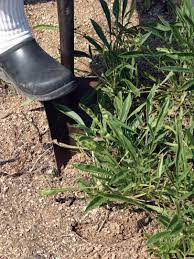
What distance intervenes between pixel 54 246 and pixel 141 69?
30.2 inches

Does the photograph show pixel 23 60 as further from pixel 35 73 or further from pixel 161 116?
pixel 161 116

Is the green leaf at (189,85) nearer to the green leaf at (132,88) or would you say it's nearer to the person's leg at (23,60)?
the green leaf at (132,88)

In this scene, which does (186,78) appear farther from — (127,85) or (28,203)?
(28,203)

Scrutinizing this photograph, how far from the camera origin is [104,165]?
6.44 ft

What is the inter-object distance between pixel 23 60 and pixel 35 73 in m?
0.06

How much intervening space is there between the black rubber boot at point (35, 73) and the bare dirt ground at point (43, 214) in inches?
7.6

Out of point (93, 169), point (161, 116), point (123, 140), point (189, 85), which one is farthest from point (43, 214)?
point (189, 85)

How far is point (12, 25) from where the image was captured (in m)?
2.09

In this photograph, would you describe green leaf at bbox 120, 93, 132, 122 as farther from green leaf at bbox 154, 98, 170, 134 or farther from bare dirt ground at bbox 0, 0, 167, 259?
bare dirt ground at bbox 0, 0, 167, 259

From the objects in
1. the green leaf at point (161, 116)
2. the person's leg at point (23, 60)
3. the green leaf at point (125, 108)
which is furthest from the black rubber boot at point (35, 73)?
the green leaf at point (161, 116)

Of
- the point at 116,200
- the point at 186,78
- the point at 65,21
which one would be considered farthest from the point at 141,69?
the point at 116,200

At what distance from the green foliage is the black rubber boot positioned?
3.5 inches

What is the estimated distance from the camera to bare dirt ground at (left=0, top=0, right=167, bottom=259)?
1938mm

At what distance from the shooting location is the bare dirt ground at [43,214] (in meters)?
1.94
